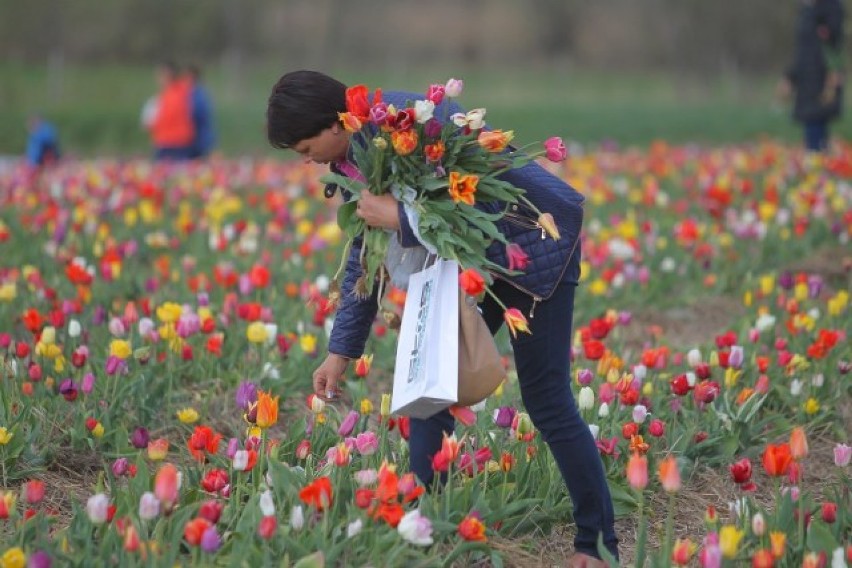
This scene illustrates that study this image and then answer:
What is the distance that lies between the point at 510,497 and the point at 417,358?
2.06 ft

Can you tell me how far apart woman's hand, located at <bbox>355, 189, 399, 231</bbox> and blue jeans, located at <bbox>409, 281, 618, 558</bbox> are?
1.09ft


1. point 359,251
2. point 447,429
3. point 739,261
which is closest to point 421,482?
point 447,429

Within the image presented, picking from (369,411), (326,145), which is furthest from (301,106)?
(369,411)

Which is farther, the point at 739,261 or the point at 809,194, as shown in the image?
the point at 809,194

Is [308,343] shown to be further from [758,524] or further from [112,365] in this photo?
[758,524]

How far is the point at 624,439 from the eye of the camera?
3662mm

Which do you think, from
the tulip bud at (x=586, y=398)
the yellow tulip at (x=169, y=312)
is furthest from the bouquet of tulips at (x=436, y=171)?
the yellow tulip at (x=169, y=312)

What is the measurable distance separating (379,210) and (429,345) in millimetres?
333

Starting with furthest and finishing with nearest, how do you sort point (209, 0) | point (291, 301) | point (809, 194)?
point (209, 0) < point (809, 194) < point (291, 301)

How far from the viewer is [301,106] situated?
283 cm

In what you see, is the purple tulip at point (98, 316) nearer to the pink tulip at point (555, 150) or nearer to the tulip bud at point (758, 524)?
the pink tulip at point (555, 150)

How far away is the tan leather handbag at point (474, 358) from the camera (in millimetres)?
2811

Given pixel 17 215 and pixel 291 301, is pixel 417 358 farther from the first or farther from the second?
pixel 17 215

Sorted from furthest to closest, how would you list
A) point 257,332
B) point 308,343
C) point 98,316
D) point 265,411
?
point 98,316 → point 308,343 → point 257,332 → point 265,411
